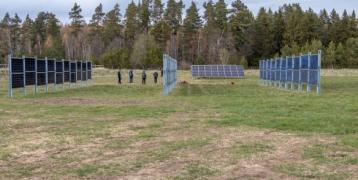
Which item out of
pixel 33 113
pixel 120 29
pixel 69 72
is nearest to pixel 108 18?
pixel 120 29

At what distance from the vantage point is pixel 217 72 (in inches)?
2739

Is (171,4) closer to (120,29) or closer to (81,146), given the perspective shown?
(120,29)

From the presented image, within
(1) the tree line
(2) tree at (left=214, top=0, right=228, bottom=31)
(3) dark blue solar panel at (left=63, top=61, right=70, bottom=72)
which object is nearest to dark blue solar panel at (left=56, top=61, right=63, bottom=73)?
(3) dark blue solar panel at (left=63, top=61, right=70, bottom=72)

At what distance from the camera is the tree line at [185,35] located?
357ft

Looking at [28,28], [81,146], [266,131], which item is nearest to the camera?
[81,146]

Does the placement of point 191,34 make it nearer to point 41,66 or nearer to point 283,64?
point 283,64

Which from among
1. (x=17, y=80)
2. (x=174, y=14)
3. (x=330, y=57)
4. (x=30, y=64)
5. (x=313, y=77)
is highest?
(x=174, y=14)

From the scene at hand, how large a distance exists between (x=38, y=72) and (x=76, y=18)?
114m

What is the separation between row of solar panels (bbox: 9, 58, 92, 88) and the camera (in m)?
28.2

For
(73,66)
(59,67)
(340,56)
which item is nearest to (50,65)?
(59,67)

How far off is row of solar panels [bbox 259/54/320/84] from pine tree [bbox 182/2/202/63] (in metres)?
81.6

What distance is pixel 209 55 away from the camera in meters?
122

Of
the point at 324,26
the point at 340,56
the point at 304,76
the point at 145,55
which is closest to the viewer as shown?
the point at 304,76

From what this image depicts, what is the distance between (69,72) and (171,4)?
95.3 meters
